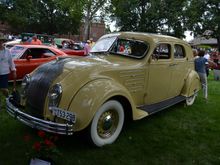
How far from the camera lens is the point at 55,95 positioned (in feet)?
14.9

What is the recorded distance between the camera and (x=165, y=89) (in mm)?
6711

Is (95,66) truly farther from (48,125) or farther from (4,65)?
(4,65)

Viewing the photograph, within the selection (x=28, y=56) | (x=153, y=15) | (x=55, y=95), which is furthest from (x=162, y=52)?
(x=153, y=15)

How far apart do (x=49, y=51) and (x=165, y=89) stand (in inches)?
202

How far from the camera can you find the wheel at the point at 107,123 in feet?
15.3

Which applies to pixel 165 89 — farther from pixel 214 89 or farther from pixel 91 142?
pixel 214 89

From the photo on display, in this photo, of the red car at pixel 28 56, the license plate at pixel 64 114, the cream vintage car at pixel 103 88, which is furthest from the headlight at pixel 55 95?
the red car at pixel 28 56

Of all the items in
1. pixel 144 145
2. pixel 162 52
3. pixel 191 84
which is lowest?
pixel 144 145

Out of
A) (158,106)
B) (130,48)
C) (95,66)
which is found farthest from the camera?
(130,48)

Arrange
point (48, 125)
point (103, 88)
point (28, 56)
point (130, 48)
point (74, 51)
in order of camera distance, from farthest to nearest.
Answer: point (74, 51) < point (28, 56) < point (130, 48) < point (103, 88) < point (48, 125)

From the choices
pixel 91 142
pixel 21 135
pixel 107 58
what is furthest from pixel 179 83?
pixel 21 135

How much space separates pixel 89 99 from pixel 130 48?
2331 mm

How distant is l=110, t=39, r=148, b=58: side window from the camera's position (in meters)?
6.18

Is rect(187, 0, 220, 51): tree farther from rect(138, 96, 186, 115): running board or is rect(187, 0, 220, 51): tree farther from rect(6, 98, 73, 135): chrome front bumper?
rect(6, 98, 73, 135): chrome front bumper
